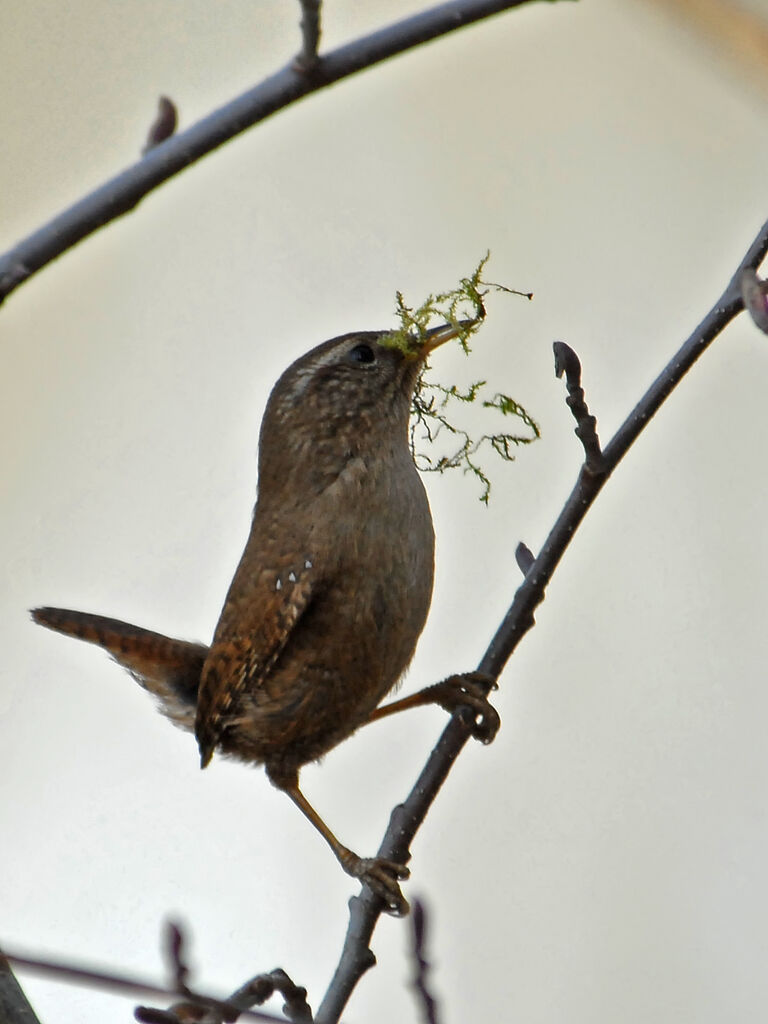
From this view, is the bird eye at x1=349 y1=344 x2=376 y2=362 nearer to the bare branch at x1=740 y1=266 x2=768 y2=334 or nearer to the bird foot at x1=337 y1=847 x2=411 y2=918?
the bird foot at x1=337 y1=847 x2=411 y2=918

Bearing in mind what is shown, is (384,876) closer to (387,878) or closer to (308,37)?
(387,878)

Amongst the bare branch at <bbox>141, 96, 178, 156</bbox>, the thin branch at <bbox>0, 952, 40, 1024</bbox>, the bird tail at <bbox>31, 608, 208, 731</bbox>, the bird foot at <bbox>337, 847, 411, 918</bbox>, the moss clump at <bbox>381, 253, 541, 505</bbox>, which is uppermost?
the moss clump at <bbox>381, 253, 541, 505</bbox>

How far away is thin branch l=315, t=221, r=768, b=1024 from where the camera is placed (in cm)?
156

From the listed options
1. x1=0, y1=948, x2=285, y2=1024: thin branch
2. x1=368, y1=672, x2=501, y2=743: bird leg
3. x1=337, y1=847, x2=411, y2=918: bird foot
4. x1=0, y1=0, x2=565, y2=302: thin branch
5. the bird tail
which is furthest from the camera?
the bird tail

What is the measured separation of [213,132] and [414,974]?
1076mm

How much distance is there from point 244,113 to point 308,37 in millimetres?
87

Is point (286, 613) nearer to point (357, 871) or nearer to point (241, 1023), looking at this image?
point (357, 871)

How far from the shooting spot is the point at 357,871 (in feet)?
6.94

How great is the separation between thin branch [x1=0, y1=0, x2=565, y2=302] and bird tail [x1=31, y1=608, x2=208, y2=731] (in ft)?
4.98

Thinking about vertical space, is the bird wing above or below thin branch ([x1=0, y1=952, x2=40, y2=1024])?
above

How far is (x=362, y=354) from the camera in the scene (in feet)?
7.65

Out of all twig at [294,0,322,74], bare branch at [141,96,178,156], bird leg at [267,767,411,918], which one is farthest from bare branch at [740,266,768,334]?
bird leg at [267,767,411,918]

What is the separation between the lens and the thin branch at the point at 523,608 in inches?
61.4

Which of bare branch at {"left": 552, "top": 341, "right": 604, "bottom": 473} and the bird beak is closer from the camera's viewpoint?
bare branch at {"left": 552, "top": 341, "right": 604, "bottom": 473}
